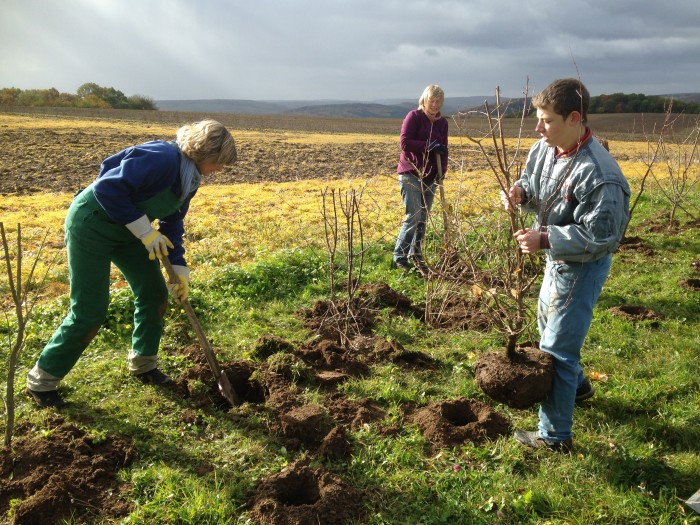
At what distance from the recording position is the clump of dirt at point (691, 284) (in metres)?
5.40

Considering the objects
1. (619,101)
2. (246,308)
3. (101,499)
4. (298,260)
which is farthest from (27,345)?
(619,101)

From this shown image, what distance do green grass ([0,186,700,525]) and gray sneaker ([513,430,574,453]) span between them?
0.05 meters

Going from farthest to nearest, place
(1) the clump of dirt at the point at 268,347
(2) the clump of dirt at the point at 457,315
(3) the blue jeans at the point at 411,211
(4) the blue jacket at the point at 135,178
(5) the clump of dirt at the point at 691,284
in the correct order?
(3) the blue jeans at the point at 411,211
(5) the clump of dirt at the point at 691,284
(2) the clump of dirt at the point at 457,315
(1) the clump of dirt at the point at 268,347
(4) the blue jacket at the point at 135,178

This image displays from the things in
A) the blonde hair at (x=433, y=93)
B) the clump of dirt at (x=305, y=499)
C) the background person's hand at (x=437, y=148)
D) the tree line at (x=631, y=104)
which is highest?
the tree line at (x=631, y=104)

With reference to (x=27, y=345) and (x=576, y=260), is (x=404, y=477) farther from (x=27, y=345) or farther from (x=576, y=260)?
(x=27, y=345)

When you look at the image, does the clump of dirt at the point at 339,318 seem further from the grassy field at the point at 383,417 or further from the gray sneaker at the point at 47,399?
the gray sneaker at the point at 47,399

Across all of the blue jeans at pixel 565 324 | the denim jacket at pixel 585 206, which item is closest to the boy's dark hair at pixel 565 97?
the denim jacket at pixel 585 206

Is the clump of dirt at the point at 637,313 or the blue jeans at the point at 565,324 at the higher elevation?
the blue jeans at the point at 565,324

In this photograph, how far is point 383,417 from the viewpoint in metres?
3.36

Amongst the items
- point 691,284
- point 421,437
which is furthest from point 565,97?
point 691,284

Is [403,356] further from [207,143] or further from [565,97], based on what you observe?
[565,97]

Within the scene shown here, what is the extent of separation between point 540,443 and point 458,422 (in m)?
0.57

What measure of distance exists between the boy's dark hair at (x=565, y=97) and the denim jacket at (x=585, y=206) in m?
0.20

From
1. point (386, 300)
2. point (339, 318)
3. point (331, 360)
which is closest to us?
point (331, 360)
